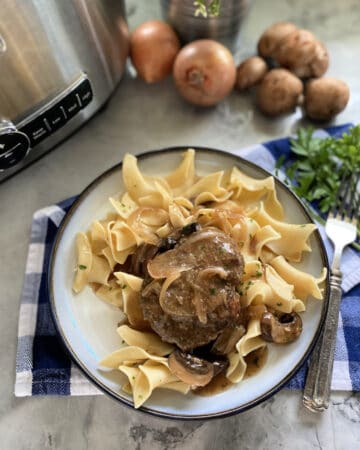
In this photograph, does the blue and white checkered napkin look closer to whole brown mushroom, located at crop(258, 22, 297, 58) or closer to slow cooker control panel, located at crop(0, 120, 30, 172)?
slow cooker control panel, located at crop(0, 120, 30, 172)

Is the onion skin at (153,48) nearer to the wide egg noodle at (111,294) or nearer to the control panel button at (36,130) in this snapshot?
the control panel button at (36,130)

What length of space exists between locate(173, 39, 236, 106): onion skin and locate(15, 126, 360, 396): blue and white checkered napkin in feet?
3.83

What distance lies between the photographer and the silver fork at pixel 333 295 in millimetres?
2348

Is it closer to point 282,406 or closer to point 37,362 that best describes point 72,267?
point 37,362

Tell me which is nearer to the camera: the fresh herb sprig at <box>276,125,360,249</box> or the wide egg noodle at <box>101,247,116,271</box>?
the wide egg noodle at <box>101,247,116,271</box>

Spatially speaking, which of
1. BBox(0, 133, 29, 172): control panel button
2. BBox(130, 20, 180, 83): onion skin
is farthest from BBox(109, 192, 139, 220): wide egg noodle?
BBox(130, 20, 180, 83): onion skin

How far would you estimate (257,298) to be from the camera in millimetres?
2438

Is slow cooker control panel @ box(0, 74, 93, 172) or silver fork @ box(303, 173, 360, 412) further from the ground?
slow cooker control panel @ box(0, 74, 93, 172)

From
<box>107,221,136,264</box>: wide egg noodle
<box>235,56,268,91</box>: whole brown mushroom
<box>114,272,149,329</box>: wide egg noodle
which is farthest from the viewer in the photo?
<box>235,56,268,91</box>: whole brown mushroom

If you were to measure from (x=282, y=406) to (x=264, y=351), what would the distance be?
1.04 ft

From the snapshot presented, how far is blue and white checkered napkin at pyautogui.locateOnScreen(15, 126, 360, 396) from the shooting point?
2.44 metres

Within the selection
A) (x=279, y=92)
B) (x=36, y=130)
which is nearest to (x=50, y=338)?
(x=36, y=130)

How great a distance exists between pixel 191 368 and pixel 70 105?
1596 mm

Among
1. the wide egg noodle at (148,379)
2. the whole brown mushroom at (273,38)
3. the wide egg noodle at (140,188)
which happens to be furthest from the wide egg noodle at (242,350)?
the whole brown mushroom at (273,38)
